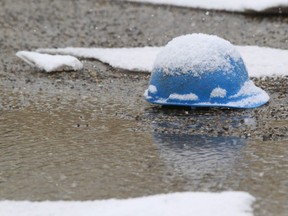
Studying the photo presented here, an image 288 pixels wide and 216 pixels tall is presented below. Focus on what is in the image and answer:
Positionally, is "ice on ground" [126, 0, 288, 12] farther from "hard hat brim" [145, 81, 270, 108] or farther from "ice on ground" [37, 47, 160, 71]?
"hard hat brim" [145, 81, 270, 108]

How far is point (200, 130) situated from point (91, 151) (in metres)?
0.90

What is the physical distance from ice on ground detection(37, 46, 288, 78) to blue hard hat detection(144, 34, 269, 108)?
1191 mm

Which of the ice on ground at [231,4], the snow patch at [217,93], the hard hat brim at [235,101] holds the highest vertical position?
the ice on ground at [231,4]

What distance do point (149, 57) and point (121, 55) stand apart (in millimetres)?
409

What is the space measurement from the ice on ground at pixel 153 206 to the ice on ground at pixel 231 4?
739cm

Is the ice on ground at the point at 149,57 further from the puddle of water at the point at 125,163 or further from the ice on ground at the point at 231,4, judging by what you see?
the ice on ground at the point at 231,4

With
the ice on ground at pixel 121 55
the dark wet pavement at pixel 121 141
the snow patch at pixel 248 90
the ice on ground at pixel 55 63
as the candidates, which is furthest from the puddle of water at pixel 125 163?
the ice on ground at pixel 121 55

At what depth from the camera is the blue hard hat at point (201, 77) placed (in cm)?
582

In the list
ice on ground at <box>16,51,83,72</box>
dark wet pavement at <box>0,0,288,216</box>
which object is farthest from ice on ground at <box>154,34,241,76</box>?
ice on ground at <box>16,51,83,72</box>

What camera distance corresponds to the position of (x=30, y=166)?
4.64 meters

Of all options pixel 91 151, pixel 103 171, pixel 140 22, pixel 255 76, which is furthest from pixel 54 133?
pixel 140 22

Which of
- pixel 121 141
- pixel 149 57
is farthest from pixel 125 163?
pixel 149 57

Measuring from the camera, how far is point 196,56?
19.2 feet

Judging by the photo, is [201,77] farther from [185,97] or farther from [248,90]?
[248,90]
